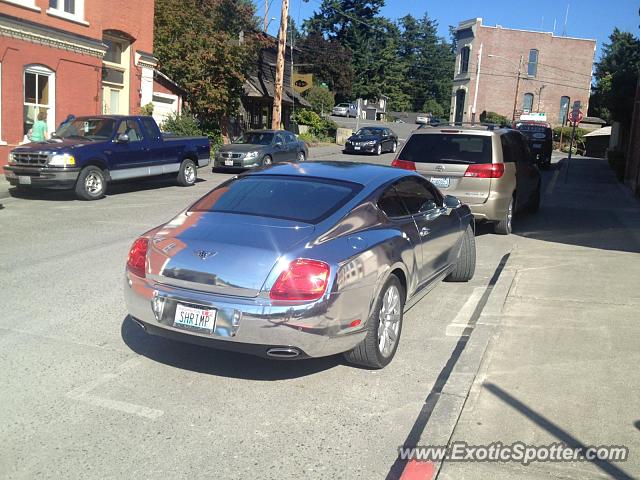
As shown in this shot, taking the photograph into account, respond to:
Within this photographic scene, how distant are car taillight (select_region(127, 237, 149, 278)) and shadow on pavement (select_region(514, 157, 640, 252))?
304 inches

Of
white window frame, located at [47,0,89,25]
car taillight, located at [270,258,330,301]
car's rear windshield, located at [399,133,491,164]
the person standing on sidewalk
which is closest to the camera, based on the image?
car taillight, located at [270,258,330,301]

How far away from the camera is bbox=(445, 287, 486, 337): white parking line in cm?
614

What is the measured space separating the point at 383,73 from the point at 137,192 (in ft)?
272

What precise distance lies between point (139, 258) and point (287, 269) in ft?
4.23

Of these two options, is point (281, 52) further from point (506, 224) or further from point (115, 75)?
point (506, 224)

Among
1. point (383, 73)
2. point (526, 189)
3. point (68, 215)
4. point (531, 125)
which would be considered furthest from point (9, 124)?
point (383, 73)

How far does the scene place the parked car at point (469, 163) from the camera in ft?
34.2

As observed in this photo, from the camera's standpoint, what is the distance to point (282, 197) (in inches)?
215

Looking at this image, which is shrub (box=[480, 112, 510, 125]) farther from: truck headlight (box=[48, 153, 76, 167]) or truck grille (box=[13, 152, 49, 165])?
truck grille (box=[13, 152, 49, 165])

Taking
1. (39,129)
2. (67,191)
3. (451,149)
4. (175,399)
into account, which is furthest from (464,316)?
(39,129)

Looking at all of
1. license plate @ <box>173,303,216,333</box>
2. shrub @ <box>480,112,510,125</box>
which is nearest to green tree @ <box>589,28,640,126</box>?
shrub @ <box>480,112,510,125</box>

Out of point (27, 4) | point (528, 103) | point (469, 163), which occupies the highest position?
point (528, 103)

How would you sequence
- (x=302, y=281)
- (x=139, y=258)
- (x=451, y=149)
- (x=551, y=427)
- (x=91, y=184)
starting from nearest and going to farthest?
(x=551, y=427)
(x=302, y=281)
(x=139, y=258)
(x=451, y=149)
(x=91, y=184)

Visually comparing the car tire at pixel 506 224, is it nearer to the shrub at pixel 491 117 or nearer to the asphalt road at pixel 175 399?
the asphalt road at pixel 175 399
